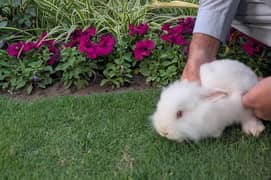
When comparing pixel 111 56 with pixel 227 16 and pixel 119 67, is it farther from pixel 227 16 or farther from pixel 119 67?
pixel 227 16

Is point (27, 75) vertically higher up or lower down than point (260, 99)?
lower down

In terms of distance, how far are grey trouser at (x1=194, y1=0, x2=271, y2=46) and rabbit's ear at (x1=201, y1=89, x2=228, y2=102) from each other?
414mm

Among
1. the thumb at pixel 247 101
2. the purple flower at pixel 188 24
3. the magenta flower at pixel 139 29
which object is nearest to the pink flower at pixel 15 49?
the magenta flower at pixel 139 29

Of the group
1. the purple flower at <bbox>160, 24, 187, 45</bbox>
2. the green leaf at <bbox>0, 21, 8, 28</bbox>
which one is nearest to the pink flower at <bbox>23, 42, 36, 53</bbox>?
the green leaf at <bbox>0, 21, 8, 28</bbox>

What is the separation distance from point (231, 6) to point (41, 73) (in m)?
1.18

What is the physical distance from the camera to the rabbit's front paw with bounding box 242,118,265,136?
274cm

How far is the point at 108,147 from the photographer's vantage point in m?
2.79

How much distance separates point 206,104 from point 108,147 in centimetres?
54

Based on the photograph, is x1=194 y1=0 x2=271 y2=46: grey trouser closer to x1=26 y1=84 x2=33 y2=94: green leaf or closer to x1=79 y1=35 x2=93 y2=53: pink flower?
x1=79 y1=35 x2=93 y2=53: pink flower

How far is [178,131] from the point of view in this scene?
2.56 m

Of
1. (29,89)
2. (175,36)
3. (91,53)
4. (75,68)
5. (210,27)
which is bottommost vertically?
(29,89)

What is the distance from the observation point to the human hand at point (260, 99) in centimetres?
246

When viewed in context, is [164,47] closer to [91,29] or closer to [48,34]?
[91,29]

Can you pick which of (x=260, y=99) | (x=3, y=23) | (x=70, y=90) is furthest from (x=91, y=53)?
(x=260, y=99)
